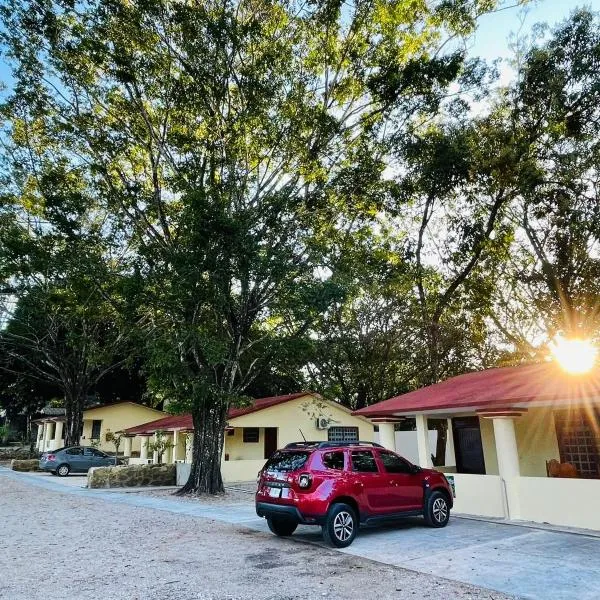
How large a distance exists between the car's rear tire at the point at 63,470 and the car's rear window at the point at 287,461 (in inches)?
916

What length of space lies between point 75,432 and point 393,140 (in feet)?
93.5

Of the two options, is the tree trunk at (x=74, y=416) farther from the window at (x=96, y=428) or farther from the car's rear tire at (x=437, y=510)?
the car's rear tire at (x=437, y=510)

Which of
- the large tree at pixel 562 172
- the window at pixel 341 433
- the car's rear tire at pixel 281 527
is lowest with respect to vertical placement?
the car's rear tire at pixel 281 527

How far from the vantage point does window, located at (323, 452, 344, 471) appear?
951 centimetres

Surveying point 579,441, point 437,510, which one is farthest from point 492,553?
point 579,441

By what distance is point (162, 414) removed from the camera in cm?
4444

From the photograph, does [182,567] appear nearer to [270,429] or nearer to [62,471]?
[270,429]

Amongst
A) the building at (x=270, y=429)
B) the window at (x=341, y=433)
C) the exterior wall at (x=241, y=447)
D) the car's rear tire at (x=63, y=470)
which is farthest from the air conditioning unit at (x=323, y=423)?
the car's rear tire at (x=63, y=470)

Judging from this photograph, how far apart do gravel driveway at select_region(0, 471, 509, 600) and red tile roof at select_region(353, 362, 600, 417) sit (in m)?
5.35

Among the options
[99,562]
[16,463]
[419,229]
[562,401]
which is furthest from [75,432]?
[562,401]

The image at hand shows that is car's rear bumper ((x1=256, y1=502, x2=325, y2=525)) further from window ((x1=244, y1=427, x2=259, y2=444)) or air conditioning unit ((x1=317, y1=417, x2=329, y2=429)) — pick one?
window ((x1=244, y1=427, x2=259, y2=444))

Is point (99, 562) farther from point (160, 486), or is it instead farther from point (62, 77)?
point (62, 77)

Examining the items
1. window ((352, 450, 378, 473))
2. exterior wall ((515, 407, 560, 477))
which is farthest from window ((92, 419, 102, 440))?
window ((352, 450, 378, 473))

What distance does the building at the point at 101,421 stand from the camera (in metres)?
40.8
